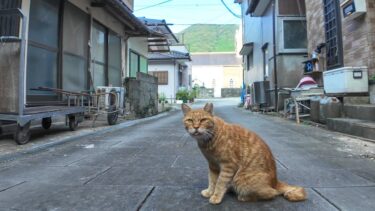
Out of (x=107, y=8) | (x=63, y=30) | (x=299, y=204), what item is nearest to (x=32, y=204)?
(x=299, y=204)

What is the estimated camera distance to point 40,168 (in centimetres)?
468

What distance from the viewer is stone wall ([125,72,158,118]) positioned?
509 inches

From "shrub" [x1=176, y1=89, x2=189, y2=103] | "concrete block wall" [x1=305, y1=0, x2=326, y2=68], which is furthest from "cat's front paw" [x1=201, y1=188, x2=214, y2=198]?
"shrub" [x1=176, y1=89, x2=189, y2=103]

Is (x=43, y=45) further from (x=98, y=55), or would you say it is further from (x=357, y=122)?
(x=357, y=122)

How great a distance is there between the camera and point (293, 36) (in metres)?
15.1

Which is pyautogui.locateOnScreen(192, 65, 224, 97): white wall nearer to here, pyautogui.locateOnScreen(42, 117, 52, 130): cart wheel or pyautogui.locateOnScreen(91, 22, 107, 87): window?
pyautogui.locateOnScreen(91, 22, 107, 87): window

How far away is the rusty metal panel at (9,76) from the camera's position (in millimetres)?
6098

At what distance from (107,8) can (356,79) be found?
8239mm

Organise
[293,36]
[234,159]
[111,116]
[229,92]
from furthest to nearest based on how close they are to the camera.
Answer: [229,92] → [293,36] → [111,116] → [234,159]

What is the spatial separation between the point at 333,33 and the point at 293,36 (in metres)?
4.55

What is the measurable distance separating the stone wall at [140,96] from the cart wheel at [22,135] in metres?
6.48

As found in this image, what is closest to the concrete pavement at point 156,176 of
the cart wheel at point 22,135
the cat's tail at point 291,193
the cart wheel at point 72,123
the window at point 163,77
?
the cat's tail at point 291,193

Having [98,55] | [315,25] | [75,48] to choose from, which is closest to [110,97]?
[75,48]

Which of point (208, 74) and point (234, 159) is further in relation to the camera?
point (208, 74)
